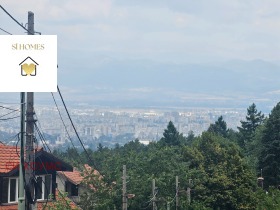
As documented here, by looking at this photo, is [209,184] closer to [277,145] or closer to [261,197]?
[261,197]

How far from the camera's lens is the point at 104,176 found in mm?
29250

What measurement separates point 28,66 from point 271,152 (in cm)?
4620

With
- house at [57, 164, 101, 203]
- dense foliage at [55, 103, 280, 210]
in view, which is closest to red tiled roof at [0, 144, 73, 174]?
dense foliage at [55, 103, 280, 210]

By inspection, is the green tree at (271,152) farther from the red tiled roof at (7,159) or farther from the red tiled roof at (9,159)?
the red tiled roof at (7,159)

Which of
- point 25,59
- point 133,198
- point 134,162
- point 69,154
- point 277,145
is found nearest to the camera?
point 25,59

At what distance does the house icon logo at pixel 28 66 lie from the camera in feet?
45.1

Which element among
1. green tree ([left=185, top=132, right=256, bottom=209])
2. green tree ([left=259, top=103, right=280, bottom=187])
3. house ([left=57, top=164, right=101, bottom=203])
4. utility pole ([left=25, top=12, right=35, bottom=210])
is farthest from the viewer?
green tree ([left=259, top=103, right=280, bottom=187])

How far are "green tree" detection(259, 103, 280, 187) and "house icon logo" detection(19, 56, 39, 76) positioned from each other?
43.4 meters

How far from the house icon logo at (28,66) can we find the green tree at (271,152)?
43.4 m

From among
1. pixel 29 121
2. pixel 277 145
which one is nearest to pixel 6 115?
pixel 29 121

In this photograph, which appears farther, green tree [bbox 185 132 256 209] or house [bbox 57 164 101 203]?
green tree [bbox 185 132 256 209]

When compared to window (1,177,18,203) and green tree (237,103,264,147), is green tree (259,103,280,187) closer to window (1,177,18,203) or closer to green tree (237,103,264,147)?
green tree (237,103,264,147)

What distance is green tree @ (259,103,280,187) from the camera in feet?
184

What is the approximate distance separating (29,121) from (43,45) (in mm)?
1492
